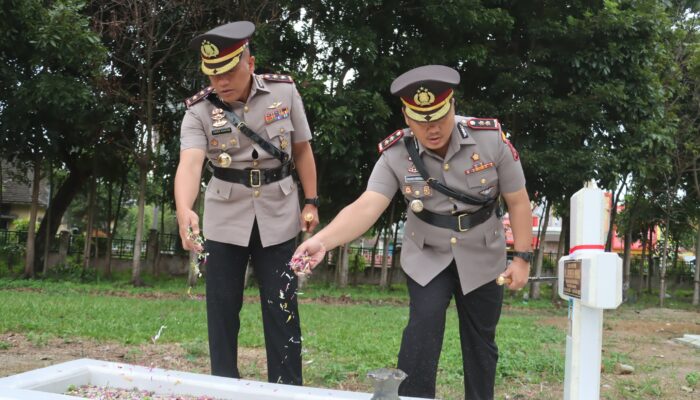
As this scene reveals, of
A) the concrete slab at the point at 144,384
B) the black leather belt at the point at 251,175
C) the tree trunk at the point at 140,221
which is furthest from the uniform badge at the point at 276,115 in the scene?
the tree trunk at the point at 140,221

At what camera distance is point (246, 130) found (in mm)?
3277

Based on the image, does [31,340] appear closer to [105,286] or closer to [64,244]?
[105,286]

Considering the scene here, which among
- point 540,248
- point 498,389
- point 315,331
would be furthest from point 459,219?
point 540,248

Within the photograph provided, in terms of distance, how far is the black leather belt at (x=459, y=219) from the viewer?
3057 mm

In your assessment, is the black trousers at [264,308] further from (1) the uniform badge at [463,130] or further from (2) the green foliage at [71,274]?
(2) the green foliage at [71,274]

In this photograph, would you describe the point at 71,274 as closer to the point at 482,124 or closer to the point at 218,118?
the point at 218,118

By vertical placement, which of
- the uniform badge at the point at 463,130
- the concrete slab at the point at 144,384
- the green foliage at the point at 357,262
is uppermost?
the uniform badge at the point at 463,130

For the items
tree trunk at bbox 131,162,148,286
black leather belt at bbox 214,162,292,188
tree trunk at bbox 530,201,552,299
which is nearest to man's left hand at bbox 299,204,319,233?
black leather belt at bbox 214,162,292,188

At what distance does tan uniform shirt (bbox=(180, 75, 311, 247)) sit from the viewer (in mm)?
3303

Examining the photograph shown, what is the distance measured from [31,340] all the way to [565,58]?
413 inches

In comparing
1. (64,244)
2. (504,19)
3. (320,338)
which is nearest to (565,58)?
(504,19)

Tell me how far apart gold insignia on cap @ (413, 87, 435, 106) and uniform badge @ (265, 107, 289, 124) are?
2.83 feet

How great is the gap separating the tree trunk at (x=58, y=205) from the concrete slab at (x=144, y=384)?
14784 mm

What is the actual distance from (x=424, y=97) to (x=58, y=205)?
638 inches
